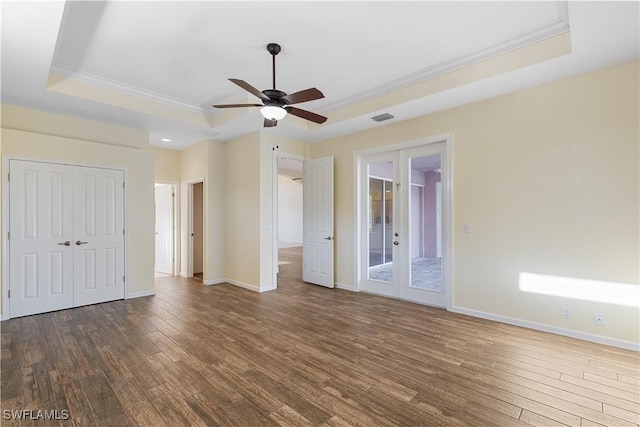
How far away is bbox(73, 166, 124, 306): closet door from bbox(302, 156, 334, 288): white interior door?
3306mm

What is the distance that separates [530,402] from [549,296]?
1757mm

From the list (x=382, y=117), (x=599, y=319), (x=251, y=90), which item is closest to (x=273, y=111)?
(x=251, y=90)

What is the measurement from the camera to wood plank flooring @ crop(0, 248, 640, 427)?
2.08 meters

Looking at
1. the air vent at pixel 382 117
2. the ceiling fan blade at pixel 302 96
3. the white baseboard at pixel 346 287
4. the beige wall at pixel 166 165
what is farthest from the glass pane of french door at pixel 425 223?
the beige wall at pixel 166 165

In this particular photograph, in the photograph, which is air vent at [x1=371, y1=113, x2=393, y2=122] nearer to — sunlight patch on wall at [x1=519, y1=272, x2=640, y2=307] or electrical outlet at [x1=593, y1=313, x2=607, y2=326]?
sunlight patch on wall at [x1=519, y1=272, x2=640, y2=307]

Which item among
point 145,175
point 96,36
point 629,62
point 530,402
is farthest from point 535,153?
point 145,175

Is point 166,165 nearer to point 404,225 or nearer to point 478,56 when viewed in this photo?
point 404,225

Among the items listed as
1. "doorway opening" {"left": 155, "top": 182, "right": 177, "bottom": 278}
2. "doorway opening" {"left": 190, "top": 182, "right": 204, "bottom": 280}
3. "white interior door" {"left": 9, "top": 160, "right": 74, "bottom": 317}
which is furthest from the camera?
"doorway opening" {"left": 155, "top": 182, "right": 177, "bottom": 278}

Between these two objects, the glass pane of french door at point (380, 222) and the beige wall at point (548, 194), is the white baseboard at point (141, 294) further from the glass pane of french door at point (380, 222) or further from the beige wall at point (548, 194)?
the beige wall at point (548, 194)

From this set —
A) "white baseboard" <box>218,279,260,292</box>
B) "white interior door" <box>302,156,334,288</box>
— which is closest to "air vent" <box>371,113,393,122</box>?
"white interior door" <box>302,156,334,288</box>

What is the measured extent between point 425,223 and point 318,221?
209 centimetres

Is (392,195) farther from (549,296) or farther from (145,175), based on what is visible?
(145,175)

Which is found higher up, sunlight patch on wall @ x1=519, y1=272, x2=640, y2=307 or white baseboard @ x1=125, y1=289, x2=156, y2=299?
sunlight patch on wall @ x1=519, y1=272, x2=640, y2=307

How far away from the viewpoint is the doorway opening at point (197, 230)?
22.4 feet
